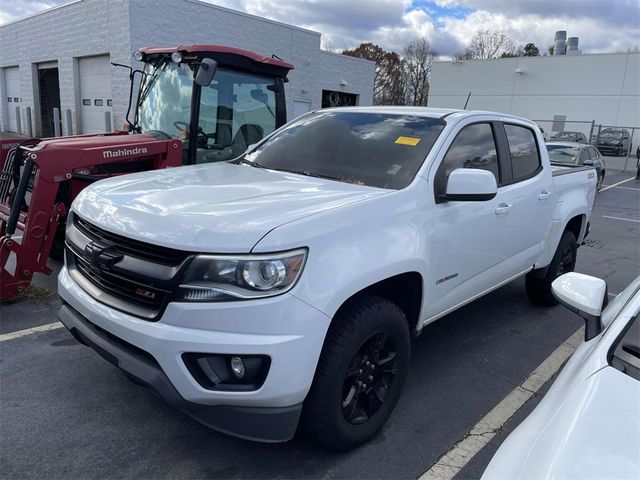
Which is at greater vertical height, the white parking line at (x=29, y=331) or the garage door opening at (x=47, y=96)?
the garage door opening at (x=47, y=96)

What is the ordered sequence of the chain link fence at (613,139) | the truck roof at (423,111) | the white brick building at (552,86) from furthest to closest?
the white brick building at (552,86)
the chain link fence at (613,139)
the truck roof at (423,111)

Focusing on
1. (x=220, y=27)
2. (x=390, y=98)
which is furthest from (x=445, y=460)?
(x=390, y=98)

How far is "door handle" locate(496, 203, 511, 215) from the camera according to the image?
383cm

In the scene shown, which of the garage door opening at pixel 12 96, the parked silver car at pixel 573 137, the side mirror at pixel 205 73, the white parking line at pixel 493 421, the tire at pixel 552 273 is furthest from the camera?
the parked silver car at pixel 573 137

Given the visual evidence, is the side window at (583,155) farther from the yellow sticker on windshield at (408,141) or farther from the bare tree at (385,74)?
the bare tree at (385,74)

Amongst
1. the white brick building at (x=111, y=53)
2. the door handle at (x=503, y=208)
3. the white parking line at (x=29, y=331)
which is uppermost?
the white brick building at (x=111, y=53)

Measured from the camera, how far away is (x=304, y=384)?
231 centimetres

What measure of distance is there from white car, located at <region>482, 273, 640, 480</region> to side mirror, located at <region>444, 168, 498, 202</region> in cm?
111

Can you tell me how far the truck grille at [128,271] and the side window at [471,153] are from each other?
1.76m

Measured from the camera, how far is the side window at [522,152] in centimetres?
434

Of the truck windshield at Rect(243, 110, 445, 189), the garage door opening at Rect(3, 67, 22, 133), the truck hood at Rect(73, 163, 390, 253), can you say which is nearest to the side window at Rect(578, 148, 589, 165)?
the truck windshield at Rect(243, 110, 445, 189)

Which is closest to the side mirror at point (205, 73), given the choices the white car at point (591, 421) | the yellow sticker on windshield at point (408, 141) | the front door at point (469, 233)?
the yellow sticker on windshield at point (408, 141)

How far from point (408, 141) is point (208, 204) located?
1.54 metres

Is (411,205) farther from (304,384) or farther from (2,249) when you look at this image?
(2,249)
